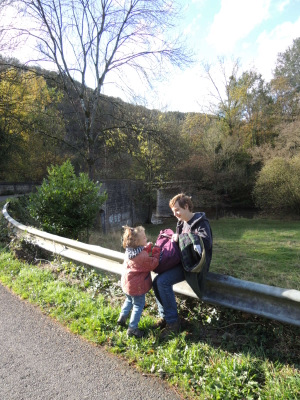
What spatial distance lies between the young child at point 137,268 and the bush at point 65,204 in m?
4.45

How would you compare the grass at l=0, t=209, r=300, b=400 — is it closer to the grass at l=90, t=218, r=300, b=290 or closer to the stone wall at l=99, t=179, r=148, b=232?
the grass at l=90, t=218, r=300, b=290

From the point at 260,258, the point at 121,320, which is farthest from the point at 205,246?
the point at 260,258

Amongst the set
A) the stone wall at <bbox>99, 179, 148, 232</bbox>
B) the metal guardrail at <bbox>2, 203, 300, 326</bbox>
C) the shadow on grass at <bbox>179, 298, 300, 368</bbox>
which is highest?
the metal guardrail at <bbox>2, 203, 300, 326</bbox>

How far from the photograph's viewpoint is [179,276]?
3.38 m

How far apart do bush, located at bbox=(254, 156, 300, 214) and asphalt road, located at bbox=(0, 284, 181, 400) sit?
24.5 metres

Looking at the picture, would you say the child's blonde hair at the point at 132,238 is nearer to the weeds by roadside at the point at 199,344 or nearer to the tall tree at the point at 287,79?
the weeds by roadside at the point at 199,344

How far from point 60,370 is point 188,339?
122 cm

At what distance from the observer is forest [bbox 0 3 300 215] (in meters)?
15.6

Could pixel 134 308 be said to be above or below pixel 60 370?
above

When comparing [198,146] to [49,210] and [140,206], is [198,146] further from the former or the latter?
[49,210]

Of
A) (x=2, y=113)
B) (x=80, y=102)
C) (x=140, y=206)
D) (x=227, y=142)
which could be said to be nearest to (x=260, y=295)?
(x=80, y=102)

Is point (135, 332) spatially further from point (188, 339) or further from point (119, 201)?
point (119, 201)

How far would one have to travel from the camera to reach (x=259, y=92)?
37781 millimetres

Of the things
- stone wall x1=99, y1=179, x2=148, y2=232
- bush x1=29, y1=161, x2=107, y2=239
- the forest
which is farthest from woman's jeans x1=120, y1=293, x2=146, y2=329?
stone wall x1=99, y1=179, x2=148, y2=232
